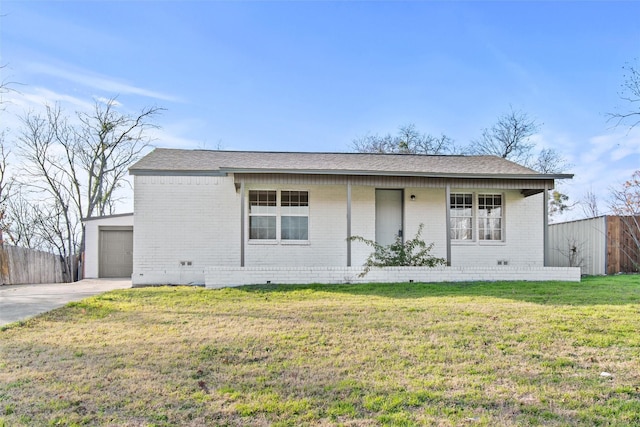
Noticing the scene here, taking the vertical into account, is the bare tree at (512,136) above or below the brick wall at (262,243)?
above

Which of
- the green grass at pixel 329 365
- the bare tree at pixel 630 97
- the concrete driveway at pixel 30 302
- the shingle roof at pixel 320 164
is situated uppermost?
the bare tree at pixel 630 97

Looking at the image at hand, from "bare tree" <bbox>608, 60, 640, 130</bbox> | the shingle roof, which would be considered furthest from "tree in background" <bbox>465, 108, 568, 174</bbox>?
"bare tree" <bbox>608, 60, 640, 130</bbox>

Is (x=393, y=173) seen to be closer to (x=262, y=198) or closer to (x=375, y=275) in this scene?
(x=375, y=275)

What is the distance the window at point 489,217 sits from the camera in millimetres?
12258

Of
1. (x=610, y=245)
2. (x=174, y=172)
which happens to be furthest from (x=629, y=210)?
(x=174, y=172)

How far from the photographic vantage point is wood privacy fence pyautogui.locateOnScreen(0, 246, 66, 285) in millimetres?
13219

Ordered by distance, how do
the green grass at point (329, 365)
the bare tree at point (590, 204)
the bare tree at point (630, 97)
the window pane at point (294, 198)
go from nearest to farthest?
the green grass at point (329, 365) < the bare tree at point (630, 97) < the window pane at point (294, 198) < the bare tree at point (590, 204)

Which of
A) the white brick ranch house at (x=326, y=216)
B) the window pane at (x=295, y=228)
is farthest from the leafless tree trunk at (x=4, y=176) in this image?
the window pane at (x=295, y=228)

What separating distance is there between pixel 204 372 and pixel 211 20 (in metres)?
8.92

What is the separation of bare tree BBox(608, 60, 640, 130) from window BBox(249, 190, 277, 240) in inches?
365

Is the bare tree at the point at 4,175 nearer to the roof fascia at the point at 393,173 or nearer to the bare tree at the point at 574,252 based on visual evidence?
the roof fascia at the point at 393,173

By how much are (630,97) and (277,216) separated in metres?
9.72

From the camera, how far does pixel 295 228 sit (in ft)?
37.9

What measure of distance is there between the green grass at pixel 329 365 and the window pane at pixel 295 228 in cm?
475
